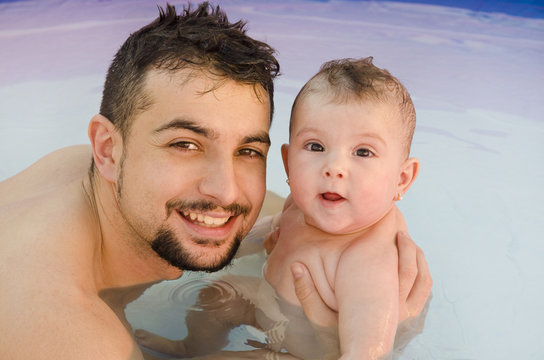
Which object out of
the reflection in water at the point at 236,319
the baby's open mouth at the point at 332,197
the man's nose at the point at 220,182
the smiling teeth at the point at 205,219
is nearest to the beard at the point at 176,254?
the smiling teeth at the point at 205,219

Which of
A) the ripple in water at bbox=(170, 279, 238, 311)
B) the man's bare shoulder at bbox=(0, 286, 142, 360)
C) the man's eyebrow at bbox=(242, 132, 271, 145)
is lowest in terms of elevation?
the ripple in water at bbox=(170, 279, 238, 311)

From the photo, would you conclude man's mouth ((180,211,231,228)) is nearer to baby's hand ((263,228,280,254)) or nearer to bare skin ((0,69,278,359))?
bare skin ((0,69,278,359))

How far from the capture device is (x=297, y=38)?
23.7ft

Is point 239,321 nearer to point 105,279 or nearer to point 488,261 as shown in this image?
point 105,279

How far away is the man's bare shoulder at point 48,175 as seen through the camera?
9.38ft

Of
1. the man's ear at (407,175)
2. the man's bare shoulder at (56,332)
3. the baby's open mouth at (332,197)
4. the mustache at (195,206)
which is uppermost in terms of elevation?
the man's ear at (407,175)

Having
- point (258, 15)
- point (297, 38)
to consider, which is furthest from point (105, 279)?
point (258, 15)

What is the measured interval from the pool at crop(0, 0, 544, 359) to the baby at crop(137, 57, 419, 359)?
595mm

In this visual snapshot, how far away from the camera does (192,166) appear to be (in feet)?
7.91

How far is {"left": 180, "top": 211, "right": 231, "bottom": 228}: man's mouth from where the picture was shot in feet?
8.09

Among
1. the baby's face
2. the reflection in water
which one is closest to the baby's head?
the baby's face

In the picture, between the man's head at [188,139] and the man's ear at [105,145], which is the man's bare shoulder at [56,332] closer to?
the man's head at [188,139]

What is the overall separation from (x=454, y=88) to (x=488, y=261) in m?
2.76

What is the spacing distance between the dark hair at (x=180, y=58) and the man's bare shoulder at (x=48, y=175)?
0.44 metres
